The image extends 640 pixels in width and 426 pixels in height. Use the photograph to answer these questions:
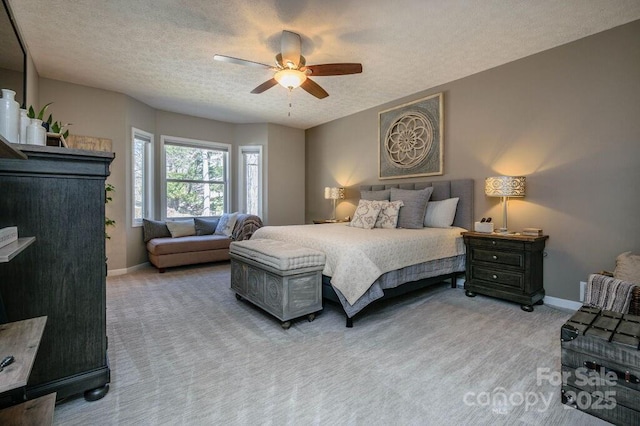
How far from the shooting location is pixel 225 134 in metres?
6.25

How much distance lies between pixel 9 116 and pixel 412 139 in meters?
4.32

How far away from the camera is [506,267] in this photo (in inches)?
124

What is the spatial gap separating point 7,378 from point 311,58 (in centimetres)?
345

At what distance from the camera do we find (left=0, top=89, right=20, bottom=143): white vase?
1310 millimetres

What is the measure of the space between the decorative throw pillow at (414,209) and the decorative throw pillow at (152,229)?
4.01m

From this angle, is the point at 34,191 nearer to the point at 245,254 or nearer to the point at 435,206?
the point at 245,254

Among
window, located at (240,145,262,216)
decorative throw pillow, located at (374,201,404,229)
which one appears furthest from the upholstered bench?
window, located at (240,145,262,216)

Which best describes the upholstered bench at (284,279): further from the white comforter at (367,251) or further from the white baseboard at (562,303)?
the white baseboard at (562,303)

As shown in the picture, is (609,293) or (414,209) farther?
(414,209)

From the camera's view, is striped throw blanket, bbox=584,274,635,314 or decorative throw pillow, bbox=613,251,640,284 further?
decorative throw pillow, bbox=613,251,640,284

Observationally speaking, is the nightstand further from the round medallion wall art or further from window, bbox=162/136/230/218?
window, bbox=162/136/230/218

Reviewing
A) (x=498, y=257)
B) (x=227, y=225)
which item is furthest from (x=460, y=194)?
(x=227, y=225)

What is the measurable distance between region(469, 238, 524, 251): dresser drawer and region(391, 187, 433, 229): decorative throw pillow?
68cm

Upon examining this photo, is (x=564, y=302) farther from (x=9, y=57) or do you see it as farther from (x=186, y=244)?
(x=9, y=57)
